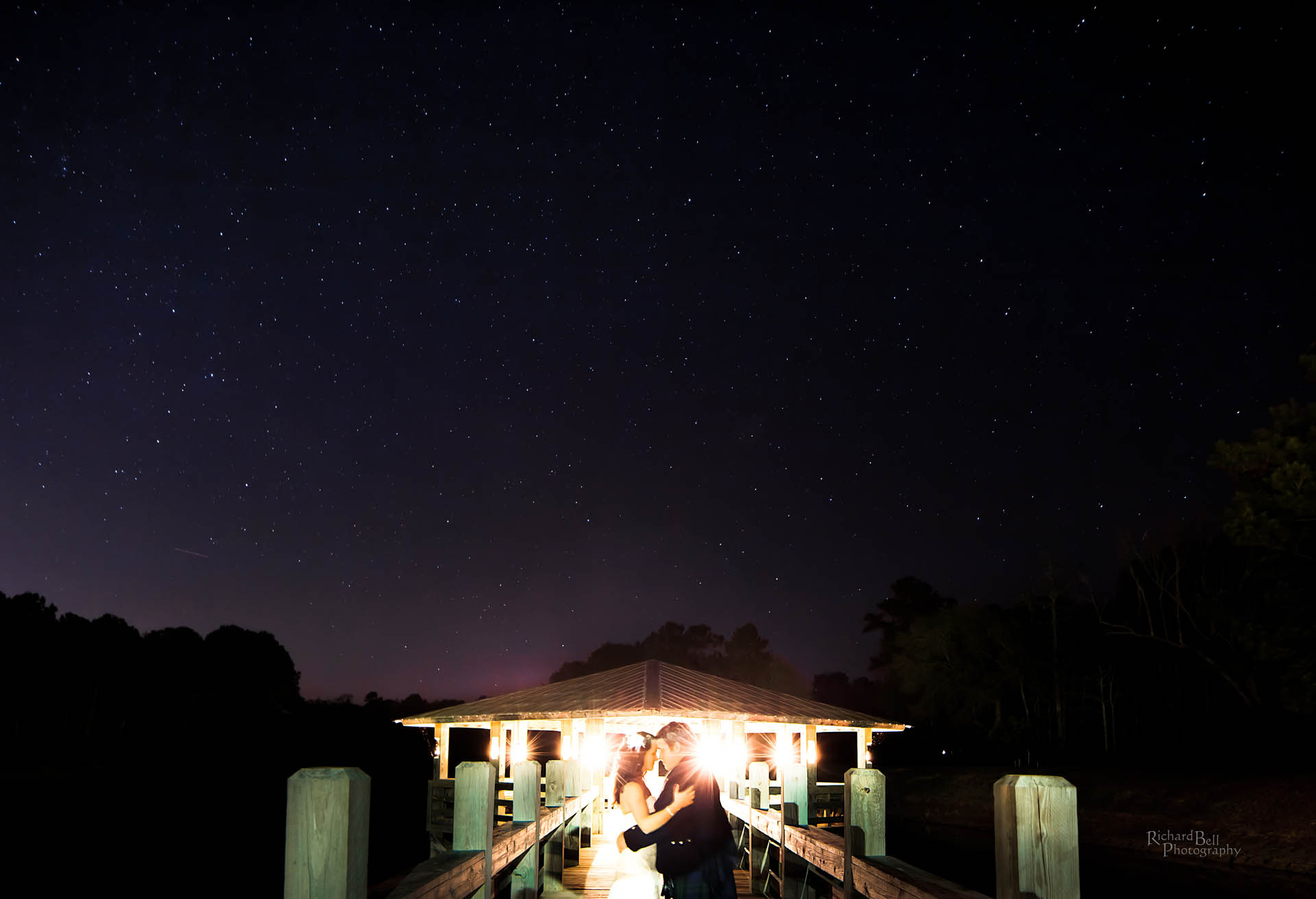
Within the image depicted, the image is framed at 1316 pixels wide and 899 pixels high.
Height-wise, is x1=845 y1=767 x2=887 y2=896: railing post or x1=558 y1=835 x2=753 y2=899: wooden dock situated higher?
x1=845 y1=767 x2=887 y2=896: railing post

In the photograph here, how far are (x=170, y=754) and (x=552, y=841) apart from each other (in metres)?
64.3

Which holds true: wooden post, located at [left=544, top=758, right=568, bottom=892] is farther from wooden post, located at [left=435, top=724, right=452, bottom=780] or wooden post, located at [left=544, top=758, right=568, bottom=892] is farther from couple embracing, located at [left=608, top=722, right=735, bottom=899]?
wooden post, located at [left=435, top=724, right=452, bottom=780]

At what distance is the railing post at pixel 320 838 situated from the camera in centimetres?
253

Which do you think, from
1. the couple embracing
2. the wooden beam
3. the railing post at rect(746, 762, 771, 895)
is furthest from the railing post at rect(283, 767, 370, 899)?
the railing post at rect(746, 762, 771, 895)

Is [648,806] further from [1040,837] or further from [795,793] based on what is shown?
[795,793]

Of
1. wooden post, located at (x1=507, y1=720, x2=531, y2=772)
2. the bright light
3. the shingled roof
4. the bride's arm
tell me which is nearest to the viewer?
the bride's arm

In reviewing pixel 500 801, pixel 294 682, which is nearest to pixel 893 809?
pixel 500 801

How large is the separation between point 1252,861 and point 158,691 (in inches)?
2472

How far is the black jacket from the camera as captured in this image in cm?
533

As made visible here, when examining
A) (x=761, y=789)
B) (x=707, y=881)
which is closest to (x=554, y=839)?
(x=761, y=789)

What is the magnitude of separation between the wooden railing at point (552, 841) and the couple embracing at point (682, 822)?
73 cm

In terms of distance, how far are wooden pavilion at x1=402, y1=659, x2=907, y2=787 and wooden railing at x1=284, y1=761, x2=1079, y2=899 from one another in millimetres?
7847

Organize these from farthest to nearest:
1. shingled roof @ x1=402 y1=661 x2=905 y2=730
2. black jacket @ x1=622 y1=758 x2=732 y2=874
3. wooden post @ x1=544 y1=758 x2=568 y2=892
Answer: shingled roof @ x1=402 y1=661 x2=905 y2=730 → wooden post @ x1=544 y1=758 x2=568 y2=892 → black jacket @ x1=622 y1=758 x2=732 y2=874

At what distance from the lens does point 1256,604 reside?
2569 cm
